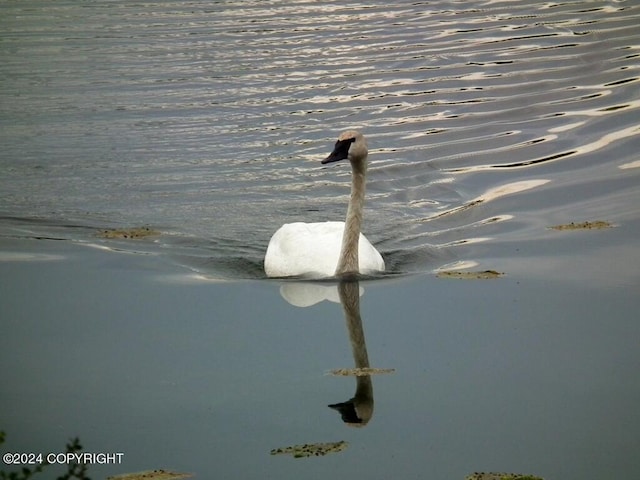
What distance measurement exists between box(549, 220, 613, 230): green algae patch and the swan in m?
1.94

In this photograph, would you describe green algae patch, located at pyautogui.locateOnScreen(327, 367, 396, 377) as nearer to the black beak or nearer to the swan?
the swan

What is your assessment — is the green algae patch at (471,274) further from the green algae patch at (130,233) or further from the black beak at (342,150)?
the green algae patch at (130,233)

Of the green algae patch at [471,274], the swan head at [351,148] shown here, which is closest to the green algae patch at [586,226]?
the green algae patch at [471,274]

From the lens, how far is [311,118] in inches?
688

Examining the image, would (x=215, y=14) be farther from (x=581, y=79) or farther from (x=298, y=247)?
(x=298, y=247)

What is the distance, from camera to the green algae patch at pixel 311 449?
727 centimetres

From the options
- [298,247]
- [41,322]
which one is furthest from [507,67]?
[41,322]

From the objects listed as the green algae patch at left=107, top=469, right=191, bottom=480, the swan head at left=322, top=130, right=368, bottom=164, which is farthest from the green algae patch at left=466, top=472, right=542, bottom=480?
the swan head at left=322, top=130, right=368, bottom=164

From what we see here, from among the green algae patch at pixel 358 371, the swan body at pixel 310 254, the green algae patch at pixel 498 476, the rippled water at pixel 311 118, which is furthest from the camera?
the rippled water at pixel 311 118

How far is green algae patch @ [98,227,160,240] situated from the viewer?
12.8 meters

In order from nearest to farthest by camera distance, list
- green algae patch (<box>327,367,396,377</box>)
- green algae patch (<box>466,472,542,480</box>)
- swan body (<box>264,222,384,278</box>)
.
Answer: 1. green algae patch (<box>466,472,542,480</box>)
2. green algae patch (<box>327,367,396,377</box>)
3. swan body (<box>264,222,384,278</box>)

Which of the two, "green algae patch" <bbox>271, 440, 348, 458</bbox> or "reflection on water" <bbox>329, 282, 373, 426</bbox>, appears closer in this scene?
"green algae patch" <bbox>271, 440, 348, 458</bbox>

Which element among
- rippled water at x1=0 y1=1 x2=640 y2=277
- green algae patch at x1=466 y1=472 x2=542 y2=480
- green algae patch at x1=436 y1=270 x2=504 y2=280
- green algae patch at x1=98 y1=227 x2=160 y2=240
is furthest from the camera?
rippled water at x1=0 y1=1 x2=640 y2=277

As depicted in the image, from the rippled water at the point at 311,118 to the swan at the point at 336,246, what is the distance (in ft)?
1.68
